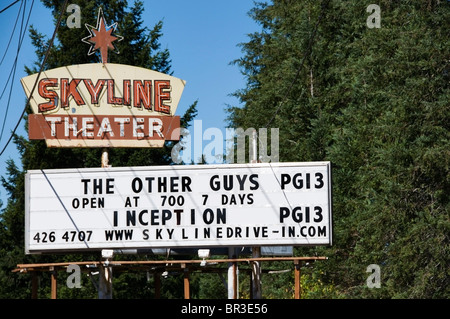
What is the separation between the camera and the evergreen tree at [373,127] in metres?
33.2

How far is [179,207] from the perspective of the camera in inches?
821

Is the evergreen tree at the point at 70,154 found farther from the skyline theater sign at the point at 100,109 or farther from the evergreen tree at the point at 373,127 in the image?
the skyline theater sign at the point at 100,109

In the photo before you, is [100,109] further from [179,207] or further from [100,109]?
[179,207]

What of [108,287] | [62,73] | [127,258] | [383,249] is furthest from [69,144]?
[127,258]

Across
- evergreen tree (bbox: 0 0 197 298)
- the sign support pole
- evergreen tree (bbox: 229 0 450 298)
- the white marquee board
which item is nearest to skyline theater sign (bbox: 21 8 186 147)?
the white marquee board

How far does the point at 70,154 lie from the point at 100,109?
20.3 meters

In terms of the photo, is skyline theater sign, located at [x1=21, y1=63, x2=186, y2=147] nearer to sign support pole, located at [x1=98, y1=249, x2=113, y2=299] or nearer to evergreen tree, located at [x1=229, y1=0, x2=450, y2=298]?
sign support pole, located at [x1=98, y1=249, x2=113, y2=299]

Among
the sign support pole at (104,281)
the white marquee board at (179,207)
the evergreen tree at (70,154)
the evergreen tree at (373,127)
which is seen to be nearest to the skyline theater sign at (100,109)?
the white marquee board at (179,207)

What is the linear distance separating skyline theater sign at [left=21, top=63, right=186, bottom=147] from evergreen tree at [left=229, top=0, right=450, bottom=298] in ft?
27.6

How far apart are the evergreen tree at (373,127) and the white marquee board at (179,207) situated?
32.5ft

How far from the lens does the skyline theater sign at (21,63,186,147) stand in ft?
74.2

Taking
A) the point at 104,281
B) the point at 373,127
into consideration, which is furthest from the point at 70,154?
the point at 104,281

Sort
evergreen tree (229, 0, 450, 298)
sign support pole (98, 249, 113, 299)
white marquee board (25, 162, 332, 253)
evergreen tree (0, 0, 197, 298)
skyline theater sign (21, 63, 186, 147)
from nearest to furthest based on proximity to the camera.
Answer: white marquee board (25, 162, 332, 253)
sign support pole (98, 249, 113, 299)
skyline theater sign (21, 63, 186, 147)
evergreen tree (229, 0, 450, 298)
evergreen tree (0, 0, 197, 298)

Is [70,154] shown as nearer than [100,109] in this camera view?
No
